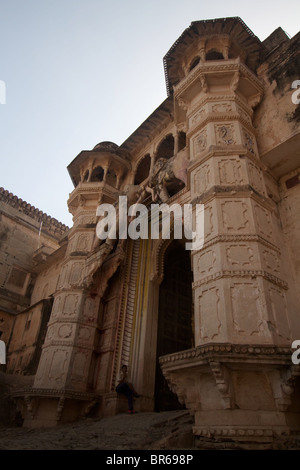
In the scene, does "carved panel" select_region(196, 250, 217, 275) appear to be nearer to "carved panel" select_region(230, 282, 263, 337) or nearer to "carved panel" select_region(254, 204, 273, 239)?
"carved panel" select_region(230, 282, 263, 337)

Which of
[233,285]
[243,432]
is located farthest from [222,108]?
[243,432]

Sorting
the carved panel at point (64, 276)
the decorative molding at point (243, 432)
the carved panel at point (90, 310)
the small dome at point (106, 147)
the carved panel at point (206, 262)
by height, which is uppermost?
the small dome at point (106, 147)

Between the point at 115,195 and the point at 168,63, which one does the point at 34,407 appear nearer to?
the point at 115,195

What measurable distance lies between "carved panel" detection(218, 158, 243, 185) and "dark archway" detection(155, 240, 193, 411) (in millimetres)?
3690

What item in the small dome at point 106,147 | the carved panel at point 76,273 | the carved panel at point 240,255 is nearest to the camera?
the carved panel at point 240,255

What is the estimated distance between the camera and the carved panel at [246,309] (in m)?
4.38

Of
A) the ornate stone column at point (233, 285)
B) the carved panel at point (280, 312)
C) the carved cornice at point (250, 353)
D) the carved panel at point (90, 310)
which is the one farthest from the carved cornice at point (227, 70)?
the carved panel at point (90, 310)

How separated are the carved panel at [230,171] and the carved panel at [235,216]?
1.63 feet

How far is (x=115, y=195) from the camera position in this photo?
10438 millimetres

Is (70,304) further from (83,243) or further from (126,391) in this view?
(126,391)

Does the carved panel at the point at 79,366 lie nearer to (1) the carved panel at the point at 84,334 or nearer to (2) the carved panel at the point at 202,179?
(1) the carved panel at the point at 84,334

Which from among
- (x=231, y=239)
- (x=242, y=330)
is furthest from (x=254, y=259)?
(x=242, y=330)

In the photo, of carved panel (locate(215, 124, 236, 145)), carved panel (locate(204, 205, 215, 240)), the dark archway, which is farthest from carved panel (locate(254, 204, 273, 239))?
the dark archway

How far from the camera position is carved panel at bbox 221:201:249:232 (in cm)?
538
